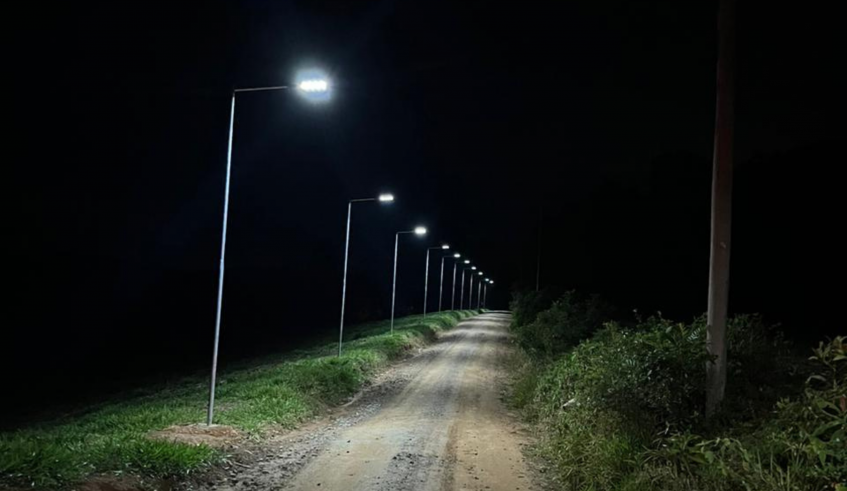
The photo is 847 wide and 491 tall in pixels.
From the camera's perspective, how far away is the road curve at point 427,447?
8133 millimetres

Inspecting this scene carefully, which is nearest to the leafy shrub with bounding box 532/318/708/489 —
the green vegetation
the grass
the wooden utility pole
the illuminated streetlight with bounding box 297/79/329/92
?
the green vegetation

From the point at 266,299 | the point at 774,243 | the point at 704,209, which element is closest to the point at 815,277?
the point at 774,243

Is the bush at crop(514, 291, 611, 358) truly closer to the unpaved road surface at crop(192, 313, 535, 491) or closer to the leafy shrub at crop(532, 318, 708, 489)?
the unpaved road surface at crop(192, 313, 535, 491)

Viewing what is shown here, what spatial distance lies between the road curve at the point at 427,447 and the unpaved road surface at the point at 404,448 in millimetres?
14

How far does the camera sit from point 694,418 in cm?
793

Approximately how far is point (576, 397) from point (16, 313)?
53594 millimetres

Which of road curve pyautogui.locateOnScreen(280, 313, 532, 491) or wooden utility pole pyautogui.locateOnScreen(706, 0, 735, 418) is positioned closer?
wooden utility pole pyautogui.locateOnScreen(706, 0, 735, 418)

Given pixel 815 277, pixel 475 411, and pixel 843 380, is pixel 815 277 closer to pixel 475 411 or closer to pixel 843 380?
pixel 475 411

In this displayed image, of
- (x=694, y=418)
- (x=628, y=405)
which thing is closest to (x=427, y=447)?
(x=628, y=405)

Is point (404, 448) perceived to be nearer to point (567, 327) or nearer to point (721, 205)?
point (721, 205)

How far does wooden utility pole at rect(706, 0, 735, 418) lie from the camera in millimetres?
7871

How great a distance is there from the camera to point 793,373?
27.4 ft

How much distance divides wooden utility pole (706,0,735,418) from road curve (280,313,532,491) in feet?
9.47

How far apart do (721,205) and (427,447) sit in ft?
19.3
